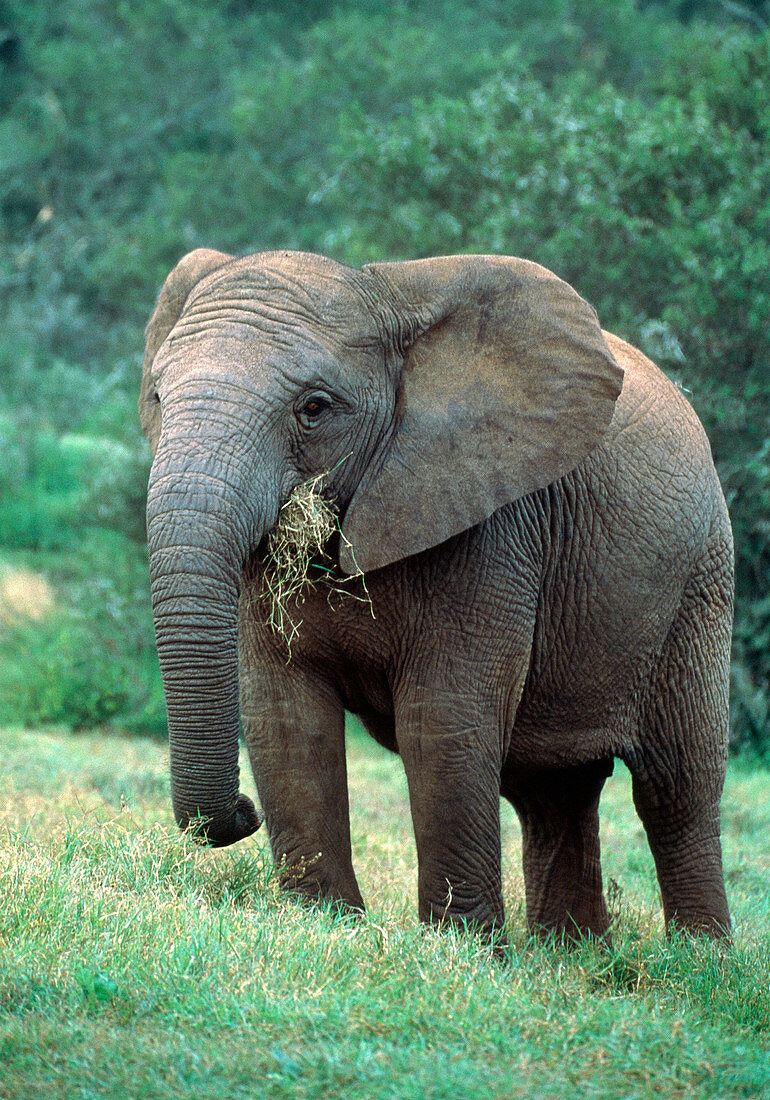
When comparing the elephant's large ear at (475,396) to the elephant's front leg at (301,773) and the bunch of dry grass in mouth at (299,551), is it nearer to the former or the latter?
the bunch of dry grass in mouth at (299,551)

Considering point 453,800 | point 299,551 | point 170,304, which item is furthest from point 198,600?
point 170,304

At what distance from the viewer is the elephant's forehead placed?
4.64 metres

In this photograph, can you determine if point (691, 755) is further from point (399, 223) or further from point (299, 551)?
point (399, 223)

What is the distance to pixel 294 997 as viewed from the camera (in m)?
3.79

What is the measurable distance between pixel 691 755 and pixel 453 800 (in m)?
1.37

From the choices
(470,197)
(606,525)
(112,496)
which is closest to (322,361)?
(606,525)

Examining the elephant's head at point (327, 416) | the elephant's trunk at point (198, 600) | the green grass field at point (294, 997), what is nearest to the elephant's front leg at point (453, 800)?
the green grass field at point (294, 997)

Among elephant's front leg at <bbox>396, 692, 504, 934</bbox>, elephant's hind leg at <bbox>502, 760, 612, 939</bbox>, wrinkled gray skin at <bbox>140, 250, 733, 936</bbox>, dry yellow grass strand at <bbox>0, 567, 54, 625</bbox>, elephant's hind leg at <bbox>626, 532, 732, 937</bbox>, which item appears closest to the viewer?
wrinkled gray skin at <bbox>140, 250, 733, 936</bbox>

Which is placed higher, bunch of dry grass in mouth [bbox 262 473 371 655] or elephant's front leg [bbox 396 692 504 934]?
bunch of dry grass in mouth [bbox 262 473 371 655]

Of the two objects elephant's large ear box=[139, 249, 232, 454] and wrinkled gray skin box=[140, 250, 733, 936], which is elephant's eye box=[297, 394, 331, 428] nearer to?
wrinkled gray skin box=[140, 250, 733, 936]

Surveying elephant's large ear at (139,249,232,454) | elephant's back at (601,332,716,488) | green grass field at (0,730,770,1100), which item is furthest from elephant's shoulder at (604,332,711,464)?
green grass field at (0,730,770,1100)

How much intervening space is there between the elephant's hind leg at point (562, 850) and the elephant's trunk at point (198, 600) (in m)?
2.11

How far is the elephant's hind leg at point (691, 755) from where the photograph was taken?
18.7 ft

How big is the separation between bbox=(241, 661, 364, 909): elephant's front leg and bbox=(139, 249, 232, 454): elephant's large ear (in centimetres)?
98
